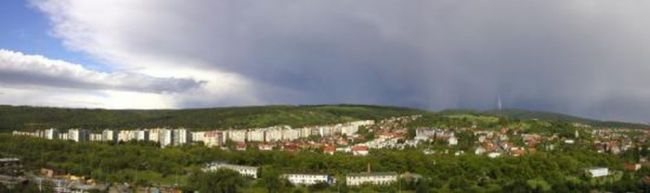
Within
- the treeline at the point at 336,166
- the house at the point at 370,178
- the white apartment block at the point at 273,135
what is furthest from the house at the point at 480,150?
the white apartment block at the point at 273,135

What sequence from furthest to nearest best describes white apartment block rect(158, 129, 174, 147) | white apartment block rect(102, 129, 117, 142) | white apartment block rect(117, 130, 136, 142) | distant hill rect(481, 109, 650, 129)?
distant hill rect(481, 109, 650, 129), white apartment block rect(117, 130, 136, 142), white apartment block rect(102, 129, 117, 142), white apartment block rect(158, 129, 174, 147)

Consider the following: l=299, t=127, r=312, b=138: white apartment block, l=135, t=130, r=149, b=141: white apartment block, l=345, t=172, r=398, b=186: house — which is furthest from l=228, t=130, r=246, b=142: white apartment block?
l=345, t=172, r=398, b=186: house

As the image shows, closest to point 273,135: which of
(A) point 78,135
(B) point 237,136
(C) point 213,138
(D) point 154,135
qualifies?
(B) point 237,136

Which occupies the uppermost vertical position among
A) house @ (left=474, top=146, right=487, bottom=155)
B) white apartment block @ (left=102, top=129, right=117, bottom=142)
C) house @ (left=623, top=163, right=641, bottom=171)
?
white apartment block @ (left=102, top=129, right=117, bottom=142)

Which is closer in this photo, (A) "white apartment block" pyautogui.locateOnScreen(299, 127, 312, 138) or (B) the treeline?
(B) the treeline

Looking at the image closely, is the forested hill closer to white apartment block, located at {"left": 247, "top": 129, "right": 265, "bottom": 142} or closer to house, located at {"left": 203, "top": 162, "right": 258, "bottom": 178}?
white apartment block, located at {"left": 247, "top": 129, "right": 265, "bottom": 142}

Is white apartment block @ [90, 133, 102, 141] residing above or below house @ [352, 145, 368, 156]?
above

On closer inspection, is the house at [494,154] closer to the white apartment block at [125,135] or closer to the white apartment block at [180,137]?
the white apartment block at [180,137]
